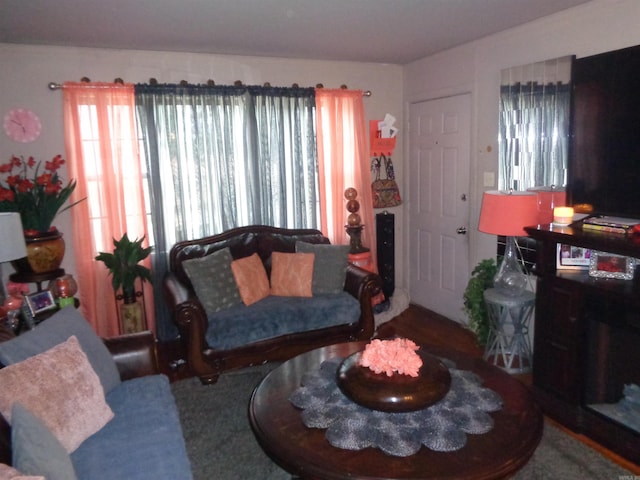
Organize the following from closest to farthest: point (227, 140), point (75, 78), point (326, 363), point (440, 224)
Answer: point (326, 363)
point (75, 78)
point (227, 140)
point (440, 224)

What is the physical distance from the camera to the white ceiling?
2750 millimetres

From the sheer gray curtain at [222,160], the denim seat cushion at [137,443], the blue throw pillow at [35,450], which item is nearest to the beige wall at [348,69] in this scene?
the sheer gray curtain at [222,160]

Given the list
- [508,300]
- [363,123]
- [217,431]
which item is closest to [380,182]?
[363,123]

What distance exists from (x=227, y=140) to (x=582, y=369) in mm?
3112

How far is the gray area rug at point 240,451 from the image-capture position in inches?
91.2

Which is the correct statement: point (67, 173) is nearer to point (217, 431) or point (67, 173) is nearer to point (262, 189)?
point (262, 189)

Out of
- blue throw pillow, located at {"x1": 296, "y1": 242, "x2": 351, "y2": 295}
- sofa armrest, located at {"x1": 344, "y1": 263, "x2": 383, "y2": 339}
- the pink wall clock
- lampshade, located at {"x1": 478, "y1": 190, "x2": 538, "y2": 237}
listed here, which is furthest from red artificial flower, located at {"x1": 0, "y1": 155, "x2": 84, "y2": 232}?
lampshade, located at {"x1": 478, "y1": 190, "x2": 538, "y2": 237}

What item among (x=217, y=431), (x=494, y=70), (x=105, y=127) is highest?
(x=494, y=70)

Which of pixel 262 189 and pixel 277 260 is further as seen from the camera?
pixel 262 189

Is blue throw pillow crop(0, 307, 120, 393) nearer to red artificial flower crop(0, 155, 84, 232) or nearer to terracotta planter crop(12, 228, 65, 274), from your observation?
terracotta planter crop(12, 228, 65, 274)

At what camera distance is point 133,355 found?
2506 mm

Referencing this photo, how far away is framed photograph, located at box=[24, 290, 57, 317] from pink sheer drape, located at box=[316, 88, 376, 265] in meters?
2.35

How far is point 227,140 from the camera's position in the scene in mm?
4113

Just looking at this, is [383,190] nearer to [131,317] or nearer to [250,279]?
[250,279]
